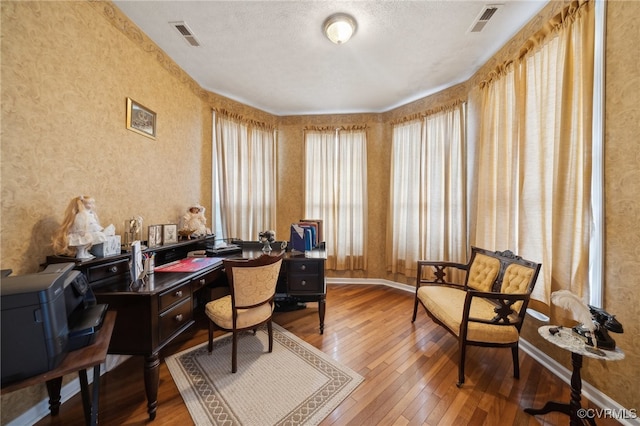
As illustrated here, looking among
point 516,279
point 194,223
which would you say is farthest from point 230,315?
point 516,279

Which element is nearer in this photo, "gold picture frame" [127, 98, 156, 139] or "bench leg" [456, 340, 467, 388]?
"bench leg" [456, 340, 467, 388]

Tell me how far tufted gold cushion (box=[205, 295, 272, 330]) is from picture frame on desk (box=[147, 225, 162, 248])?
0.83 meters

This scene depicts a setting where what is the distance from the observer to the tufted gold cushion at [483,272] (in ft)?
7.04

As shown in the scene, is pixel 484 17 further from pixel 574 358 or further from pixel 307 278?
pixel 307 278

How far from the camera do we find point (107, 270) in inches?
60.6

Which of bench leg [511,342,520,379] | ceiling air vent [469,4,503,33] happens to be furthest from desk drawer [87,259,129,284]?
ceiling air vent [469,4,503,33]

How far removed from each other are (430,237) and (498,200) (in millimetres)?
1154

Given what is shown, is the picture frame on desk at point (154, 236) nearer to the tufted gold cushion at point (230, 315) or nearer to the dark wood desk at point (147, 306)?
the dark wood desk at point (147, 306)

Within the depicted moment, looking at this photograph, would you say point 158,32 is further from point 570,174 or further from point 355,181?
point 570,174

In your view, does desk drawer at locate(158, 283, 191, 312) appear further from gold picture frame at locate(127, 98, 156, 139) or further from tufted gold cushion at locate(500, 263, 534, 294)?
tufted gold cushion at locate(500, 263, 534, 294)

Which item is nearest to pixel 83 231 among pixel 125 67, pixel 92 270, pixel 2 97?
pixel 92 270

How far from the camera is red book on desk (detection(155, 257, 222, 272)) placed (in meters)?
1.89

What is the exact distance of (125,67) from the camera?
2002 mm

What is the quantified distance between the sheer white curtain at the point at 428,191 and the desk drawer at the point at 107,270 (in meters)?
3.52
